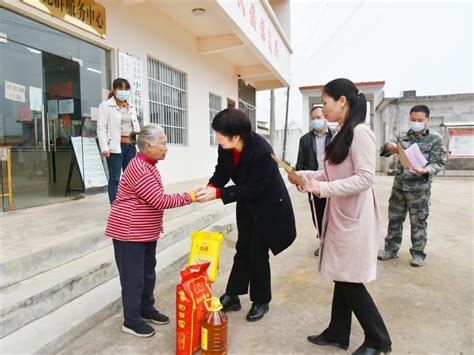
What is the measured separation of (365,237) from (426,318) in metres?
1.12

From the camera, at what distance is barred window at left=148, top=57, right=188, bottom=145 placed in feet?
21.2

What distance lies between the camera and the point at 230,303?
262cm

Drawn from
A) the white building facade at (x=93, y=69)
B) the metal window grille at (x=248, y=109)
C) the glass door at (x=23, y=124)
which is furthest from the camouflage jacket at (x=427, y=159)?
the metal window grille at (x=248, y=109)

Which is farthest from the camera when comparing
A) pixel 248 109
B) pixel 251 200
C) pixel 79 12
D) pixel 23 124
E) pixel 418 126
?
pixel 248 109

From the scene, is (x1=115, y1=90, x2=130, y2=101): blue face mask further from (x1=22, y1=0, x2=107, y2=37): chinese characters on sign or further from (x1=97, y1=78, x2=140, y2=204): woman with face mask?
(x1=22, y1=0, x2=107, y2=37): chinese characters on sign

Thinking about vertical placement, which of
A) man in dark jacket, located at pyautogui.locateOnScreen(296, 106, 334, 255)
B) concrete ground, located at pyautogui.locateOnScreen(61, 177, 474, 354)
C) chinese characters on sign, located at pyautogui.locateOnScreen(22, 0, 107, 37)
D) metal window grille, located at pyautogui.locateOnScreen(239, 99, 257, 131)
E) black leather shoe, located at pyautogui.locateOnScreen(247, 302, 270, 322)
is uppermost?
chinese characters on sign, located at pyautogui.locateOnScreen(22, 0, 107, 37)

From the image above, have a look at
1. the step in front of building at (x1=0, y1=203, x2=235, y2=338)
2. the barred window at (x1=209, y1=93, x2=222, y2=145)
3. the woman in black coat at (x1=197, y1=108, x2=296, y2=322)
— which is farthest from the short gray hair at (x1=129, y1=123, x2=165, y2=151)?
the barred window at (x1=209, y1=93, x2=222, y2=145)

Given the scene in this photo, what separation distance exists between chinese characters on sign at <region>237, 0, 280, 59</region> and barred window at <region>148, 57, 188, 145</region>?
1800mm

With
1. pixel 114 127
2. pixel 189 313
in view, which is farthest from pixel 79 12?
pixel 189 313

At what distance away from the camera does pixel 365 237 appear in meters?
1.92

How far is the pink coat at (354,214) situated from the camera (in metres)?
1.85

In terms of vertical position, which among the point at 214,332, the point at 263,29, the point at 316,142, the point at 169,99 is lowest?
the point at 214,332

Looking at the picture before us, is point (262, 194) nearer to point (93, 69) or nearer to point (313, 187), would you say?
point (313, 187)

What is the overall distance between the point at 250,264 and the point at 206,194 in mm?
630
